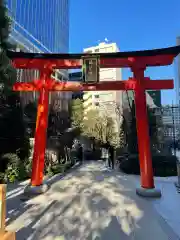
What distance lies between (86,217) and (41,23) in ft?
164

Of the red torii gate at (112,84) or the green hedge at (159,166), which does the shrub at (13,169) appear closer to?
the red torii gate at (112,84)

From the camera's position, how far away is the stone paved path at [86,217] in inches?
186

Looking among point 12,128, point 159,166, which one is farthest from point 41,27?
point 159,166

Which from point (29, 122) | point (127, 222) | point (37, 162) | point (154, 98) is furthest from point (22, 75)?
point (127, 222)

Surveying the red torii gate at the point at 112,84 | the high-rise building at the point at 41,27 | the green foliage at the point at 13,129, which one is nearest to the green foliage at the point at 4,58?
the red torii gate at the point at 112,84

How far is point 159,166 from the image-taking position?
509 inches

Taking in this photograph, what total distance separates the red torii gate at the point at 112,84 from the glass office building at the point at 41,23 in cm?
1976

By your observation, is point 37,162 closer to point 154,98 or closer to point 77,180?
point 77,180

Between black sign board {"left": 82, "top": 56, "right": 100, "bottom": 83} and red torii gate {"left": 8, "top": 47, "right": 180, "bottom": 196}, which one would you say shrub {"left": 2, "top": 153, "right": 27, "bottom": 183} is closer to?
red torii gate {"left": 8, "top": 47, "right": 180, "bottom": 196}

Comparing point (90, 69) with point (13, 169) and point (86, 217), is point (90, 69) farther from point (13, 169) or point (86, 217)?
point (13, 169)

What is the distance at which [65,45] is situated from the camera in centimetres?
6806

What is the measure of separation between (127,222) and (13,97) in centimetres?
897

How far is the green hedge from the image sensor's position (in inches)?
497

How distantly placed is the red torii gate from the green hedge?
16.3 ft
